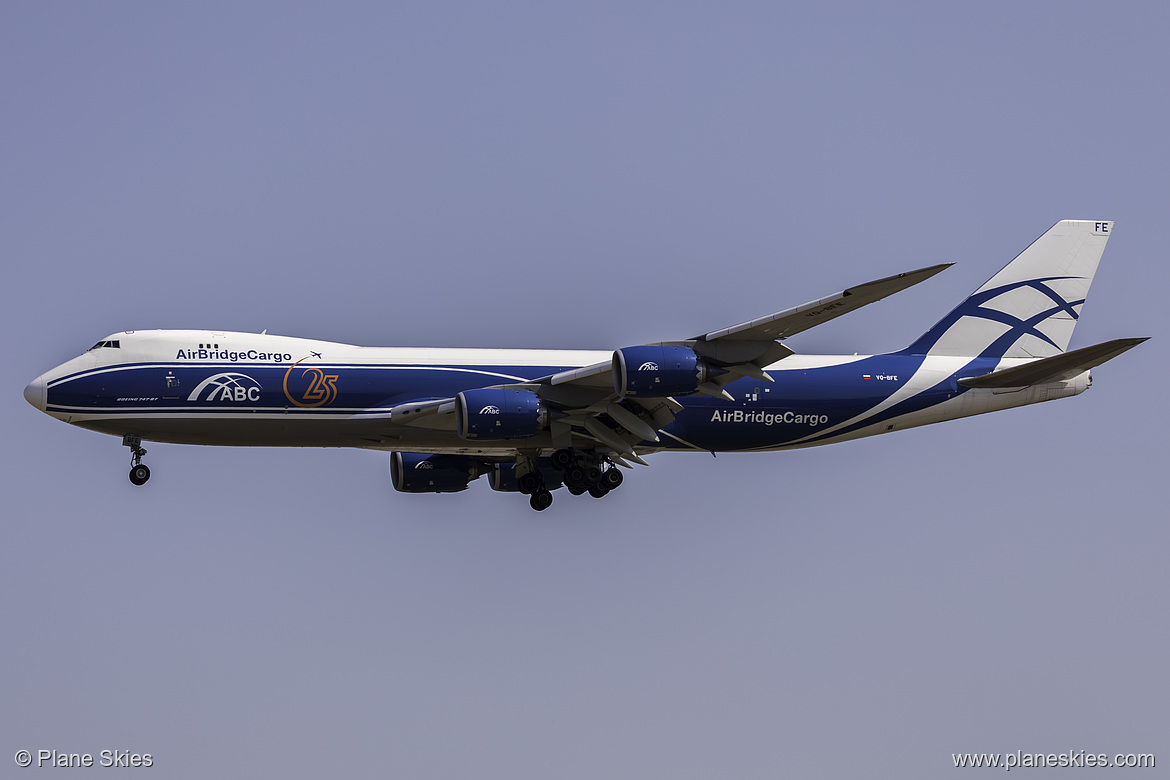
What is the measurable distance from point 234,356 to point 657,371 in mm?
12464

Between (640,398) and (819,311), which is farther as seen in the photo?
(640,398)

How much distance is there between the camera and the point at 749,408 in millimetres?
40094

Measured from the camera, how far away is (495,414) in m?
35.9

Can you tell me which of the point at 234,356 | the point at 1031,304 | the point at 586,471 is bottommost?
the point at 586,471

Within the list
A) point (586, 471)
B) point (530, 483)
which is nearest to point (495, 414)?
point (586, 471)

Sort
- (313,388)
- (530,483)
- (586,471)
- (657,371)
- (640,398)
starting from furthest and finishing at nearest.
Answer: (530,483) < (586,471) < (313,388) < (640,398) < (657,371)

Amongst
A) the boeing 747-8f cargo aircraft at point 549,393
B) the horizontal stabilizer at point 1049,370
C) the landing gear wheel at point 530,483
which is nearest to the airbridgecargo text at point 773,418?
the boeing 747-8f cargo aircraft at point 549,393

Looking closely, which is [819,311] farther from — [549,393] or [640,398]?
[549,393]

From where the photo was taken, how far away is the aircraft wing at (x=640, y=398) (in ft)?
108

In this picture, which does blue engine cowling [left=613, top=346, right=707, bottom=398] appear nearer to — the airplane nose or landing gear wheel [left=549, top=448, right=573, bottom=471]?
landing gear wheel [left=549, top=448, right=573, bottom=471]

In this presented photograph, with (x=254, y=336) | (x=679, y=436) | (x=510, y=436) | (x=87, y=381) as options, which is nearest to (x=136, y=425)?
(x=87, y=381)

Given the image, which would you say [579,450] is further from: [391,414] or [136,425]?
[136,425]

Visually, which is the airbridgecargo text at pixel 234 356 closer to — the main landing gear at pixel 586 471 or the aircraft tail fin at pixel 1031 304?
the main landing gear at pixel 586 471

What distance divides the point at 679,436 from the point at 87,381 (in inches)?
677
